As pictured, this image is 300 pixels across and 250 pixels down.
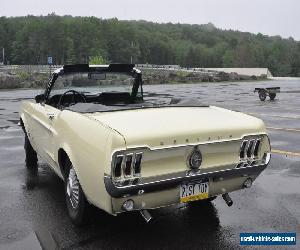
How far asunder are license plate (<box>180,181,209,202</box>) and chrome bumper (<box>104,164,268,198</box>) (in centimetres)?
7

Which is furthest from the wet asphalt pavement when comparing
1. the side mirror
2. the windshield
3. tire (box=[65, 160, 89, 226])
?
the windshield

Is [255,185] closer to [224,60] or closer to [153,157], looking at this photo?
[153,157]

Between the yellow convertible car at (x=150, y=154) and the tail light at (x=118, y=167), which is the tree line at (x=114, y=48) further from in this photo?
the tail light at (x=118, y=167)

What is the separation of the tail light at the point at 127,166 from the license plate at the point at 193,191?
0.49 meters

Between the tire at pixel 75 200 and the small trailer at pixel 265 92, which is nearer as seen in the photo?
the tire at pixel 75 200

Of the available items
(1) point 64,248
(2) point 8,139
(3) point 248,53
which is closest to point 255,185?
(1) point 64,248

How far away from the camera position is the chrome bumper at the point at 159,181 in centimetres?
358

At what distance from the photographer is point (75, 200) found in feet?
14.6

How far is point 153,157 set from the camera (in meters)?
3.73

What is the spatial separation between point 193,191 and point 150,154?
60 cm

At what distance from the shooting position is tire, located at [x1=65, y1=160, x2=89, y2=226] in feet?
14.1

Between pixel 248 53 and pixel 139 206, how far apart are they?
144m

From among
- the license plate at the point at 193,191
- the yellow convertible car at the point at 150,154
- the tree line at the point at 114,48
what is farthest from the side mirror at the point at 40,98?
the tree line at the point at 114,48

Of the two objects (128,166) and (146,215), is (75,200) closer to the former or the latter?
(146,215)
